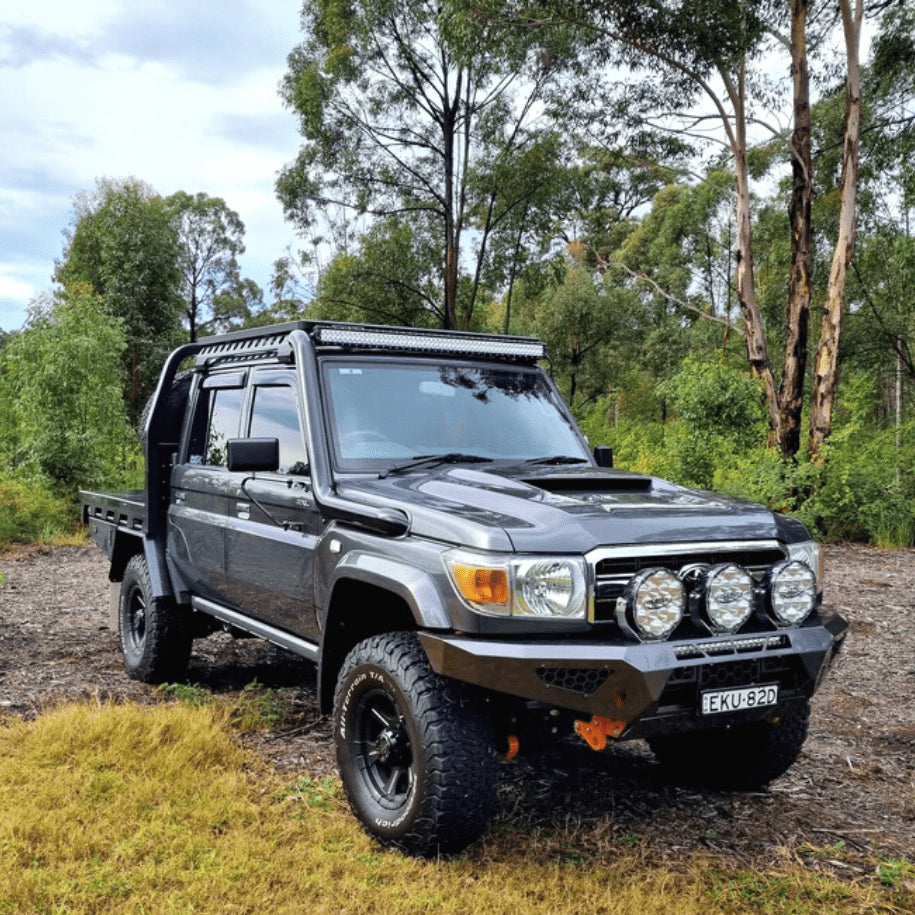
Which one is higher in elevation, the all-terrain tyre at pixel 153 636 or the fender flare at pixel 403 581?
the fender flare at pixel 403 581

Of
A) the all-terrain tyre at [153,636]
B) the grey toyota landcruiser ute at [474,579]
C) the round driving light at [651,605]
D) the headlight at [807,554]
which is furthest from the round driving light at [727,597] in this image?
the all-terrain tyre at [153,636]

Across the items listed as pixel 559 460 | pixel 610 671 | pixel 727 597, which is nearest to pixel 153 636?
pixel 559 460

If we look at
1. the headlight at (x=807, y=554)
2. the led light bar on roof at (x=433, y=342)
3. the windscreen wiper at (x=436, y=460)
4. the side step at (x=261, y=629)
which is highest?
the led light bar on roof at (x=433, y=342)

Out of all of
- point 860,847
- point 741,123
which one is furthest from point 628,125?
point 860,847

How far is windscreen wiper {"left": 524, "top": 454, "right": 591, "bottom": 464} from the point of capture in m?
4.71

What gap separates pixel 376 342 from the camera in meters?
4.68

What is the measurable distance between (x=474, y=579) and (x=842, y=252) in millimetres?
13843

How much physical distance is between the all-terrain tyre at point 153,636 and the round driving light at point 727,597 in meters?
3.72

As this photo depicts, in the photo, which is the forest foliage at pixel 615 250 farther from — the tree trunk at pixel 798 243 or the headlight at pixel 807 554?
the headlight at pixel 807 554

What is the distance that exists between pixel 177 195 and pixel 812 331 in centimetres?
3898

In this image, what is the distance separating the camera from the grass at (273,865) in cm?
332

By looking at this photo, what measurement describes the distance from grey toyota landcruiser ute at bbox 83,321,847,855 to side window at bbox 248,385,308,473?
0.6 inches

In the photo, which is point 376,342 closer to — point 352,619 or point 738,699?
point 352,619

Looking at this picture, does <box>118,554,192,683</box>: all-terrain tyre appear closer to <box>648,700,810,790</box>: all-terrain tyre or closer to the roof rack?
the roof rack
